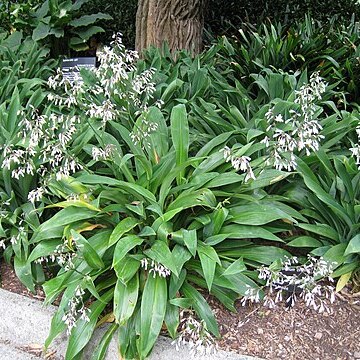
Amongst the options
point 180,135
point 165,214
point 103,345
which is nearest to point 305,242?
point 165,214

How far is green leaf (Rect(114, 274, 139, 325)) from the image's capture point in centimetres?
236

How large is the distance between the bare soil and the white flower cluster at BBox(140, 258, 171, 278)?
359mm

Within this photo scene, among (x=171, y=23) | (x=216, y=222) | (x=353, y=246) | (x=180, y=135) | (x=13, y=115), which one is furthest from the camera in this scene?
(x=171, y=23)

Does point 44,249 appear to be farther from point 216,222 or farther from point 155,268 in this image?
point 216,222

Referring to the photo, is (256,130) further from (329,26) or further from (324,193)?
(329,26)

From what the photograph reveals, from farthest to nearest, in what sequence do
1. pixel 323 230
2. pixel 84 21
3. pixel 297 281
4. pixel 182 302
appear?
pixel 84 21, pixel 323 230, pixel 182 302, pixel 297 281

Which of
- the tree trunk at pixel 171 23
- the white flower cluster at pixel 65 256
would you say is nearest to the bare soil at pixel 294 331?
the white flower cluster at pixel 65 256

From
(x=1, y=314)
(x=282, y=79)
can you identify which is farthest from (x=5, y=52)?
(x=1, y=314)

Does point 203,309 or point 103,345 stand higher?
point 203,309

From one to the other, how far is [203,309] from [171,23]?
331 cm

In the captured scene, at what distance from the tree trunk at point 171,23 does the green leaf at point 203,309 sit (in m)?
3.18

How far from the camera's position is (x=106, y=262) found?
259 centimetres

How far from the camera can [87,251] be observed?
7.80 feet

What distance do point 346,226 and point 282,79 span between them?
57.0 inches
